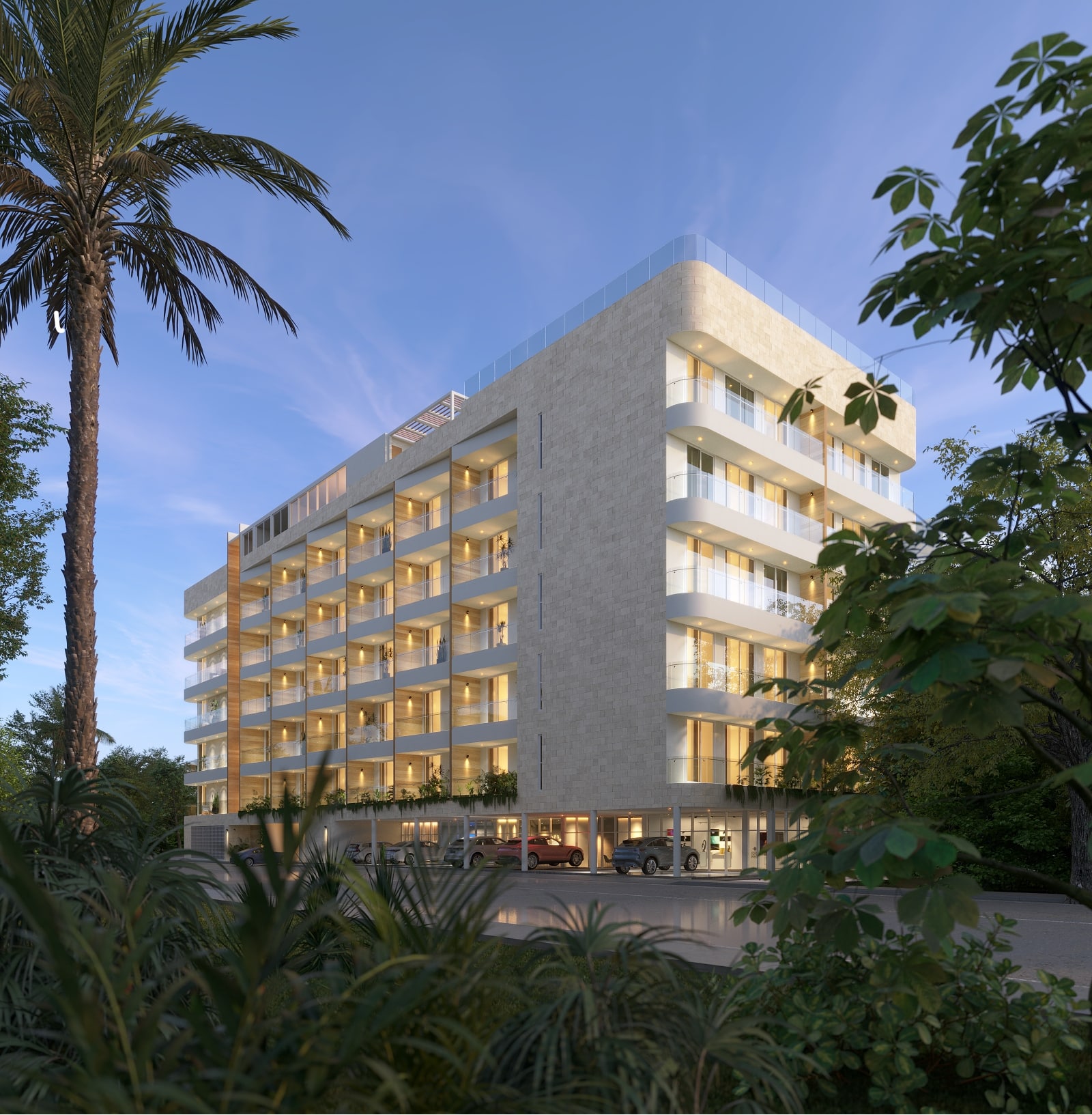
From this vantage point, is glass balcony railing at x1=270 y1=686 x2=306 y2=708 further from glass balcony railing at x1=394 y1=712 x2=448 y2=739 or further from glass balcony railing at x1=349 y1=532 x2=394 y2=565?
glass balcony railing at x1=394 y1=712 x2=448 y2=739

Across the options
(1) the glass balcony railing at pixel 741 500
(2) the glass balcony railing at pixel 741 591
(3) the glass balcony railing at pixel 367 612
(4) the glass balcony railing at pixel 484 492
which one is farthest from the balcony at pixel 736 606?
(3) the glass balcony railing at pixel 367 612

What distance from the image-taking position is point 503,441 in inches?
1724

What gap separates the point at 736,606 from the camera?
1373 inches

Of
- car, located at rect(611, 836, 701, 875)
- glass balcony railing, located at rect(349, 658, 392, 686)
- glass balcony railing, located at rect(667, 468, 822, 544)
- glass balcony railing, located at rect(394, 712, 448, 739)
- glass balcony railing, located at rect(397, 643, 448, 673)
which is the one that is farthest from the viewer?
glass balcony railing, located at rect(349, 658, 392, 686)

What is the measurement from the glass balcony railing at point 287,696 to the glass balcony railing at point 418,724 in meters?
10.9

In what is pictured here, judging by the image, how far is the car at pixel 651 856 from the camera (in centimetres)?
3325

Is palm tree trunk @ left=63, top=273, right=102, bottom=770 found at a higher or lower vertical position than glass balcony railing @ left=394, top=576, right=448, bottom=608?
lower

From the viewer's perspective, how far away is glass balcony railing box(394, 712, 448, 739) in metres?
48.2

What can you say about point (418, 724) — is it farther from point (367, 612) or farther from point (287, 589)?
point (287, 589)

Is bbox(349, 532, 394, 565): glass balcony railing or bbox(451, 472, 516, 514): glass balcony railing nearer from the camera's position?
bbox(451, 472, 516, 514): glass balcony railing

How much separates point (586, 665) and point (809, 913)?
106ft

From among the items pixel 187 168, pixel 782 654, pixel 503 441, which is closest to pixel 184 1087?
pixel 187 168

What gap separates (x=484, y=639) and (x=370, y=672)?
10550 millimetres

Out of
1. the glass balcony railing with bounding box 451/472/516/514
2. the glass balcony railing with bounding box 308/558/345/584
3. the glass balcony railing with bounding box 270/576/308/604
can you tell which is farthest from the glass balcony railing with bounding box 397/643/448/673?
the glass balcony railing with bounding box 270/576/308/604
